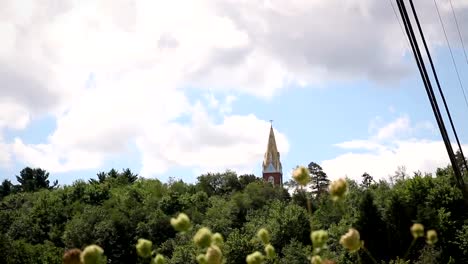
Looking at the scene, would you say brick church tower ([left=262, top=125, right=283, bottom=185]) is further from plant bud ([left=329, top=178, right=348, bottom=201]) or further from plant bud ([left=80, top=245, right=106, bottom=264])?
plant bud ([left=80, top=245, right=106, bottom=264])

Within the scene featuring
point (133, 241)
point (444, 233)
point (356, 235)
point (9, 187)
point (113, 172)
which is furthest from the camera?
point (9, 187)

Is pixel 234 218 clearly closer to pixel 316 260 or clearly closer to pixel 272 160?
pixel 316 260

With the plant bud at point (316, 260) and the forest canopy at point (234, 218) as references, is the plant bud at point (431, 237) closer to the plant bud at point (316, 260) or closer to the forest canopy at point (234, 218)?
the plant bud at point (316, 260)

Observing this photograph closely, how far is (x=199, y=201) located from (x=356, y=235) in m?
58.1

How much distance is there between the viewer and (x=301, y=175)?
4.85 feet

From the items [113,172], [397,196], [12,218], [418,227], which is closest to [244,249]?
[397,196]

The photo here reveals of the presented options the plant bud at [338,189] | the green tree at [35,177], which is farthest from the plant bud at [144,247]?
the green tree at [35,177]

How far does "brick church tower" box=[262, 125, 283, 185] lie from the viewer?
338 feet

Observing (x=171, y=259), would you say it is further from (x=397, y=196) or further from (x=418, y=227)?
(x=418, y=227)

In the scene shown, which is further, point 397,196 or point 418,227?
point 397,196

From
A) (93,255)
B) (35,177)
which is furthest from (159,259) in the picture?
(35,177)

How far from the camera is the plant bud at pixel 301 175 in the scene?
4.84 feet

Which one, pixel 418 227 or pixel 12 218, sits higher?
pixel 12 218

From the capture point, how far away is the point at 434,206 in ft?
120
